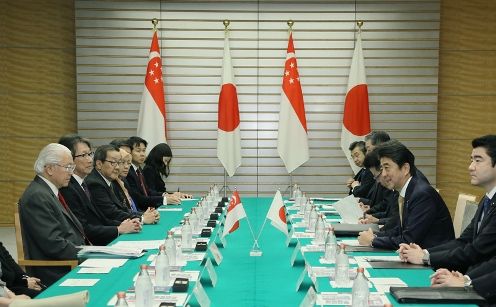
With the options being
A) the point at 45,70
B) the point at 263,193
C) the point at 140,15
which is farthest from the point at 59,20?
the point at 263,193

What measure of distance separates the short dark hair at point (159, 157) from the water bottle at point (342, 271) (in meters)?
4.52

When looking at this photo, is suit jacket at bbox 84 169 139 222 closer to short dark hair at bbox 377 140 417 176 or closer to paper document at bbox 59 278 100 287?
paper document at bbox 59 278 100 287

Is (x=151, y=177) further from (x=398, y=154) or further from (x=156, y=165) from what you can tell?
(x=398, y=154)

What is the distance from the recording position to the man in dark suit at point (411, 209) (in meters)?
3.50

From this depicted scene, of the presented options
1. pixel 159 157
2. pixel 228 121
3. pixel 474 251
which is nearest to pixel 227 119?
pixel 228 121

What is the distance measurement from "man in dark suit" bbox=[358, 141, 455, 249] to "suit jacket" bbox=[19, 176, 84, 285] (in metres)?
1.90

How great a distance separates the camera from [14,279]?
10.5ft

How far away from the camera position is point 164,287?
2449 mm

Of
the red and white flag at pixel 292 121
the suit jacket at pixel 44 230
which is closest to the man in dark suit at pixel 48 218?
the suit jacket at pixel 44 230

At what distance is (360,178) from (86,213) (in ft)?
12.7

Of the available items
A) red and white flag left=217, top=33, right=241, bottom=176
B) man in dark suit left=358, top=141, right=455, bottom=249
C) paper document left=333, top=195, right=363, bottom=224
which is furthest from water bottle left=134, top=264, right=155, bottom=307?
red and white flag left=217, top=33, right=241, bottom=176

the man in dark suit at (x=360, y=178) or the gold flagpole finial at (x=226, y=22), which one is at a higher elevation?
the gold flagpole finial at (x=226, y=22)

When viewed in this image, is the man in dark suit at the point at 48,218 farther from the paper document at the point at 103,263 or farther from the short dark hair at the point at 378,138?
the short dark hair at the point at 378,138

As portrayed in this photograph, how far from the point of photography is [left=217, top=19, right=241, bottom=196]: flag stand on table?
25.6 feet
